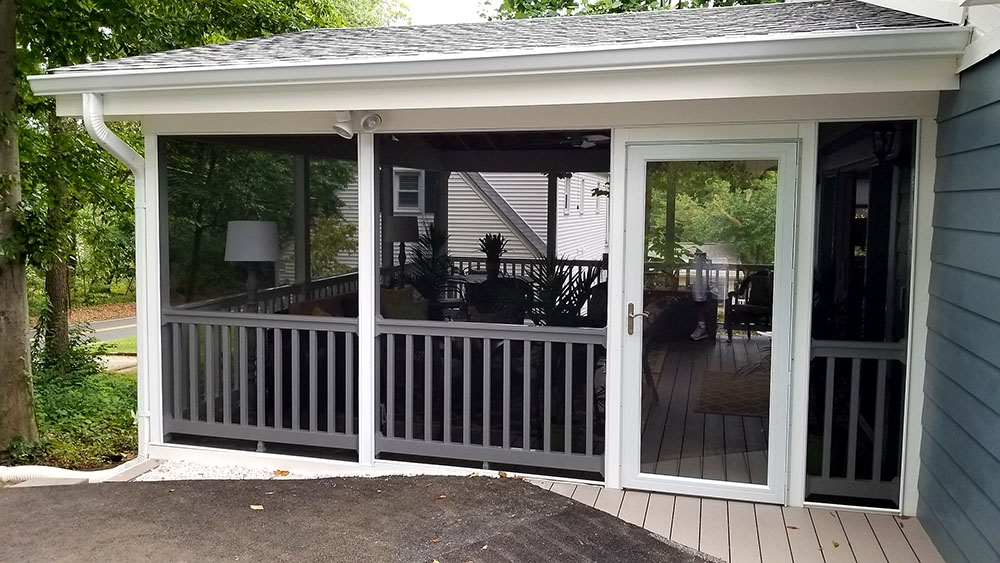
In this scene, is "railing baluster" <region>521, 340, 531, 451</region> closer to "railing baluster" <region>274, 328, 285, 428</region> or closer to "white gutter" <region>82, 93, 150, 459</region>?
"railing baluster" <region>274, 328, 285, 428</region>

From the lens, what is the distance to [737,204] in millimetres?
3766

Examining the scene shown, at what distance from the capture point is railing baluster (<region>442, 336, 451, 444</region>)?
4.28 m

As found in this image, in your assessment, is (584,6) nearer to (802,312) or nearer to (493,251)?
(493,251)

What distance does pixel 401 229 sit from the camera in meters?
4.32

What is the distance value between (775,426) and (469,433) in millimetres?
1558

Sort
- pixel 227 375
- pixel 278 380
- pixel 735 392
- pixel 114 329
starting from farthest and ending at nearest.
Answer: pixel 114 329, pixel 227 375, pixel 278 380, pixel 735 392

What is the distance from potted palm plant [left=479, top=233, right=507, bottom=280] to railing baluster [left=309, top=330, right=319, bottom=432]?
1060 mm

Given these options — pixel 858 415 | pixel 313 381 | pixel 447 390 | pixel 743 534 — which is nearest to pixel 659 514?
pixel 743 534

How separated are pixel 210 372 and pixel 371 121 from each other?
1768 mm

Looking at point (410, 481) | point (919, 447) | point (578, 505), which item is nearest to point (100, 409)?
point (410, 481)

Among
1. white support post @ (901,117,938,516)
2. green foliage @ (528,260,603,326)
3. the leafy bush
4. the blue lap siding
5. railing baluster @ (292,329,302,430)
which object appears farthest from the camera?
the leafy bush

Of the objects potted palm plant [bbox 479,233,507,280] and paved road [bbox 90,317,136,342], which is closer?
potted palm plant [bbox 479,233,507,280]

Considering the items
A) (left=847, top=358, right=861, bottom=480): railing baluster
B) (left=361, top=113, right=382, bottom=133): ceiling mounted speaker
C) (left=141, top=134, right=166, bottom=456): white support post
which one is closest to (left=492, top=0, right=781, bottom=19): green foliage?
(left=361, top=113, right=382, bottom=133): ceiling mounted speaker

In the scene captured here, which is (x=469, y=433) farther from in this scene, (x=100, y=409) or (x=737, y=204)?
(x=100, y=409)
